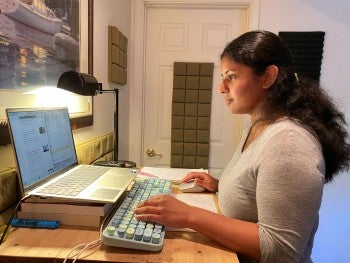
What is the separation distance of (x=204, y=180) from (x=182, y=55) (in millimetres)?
1515

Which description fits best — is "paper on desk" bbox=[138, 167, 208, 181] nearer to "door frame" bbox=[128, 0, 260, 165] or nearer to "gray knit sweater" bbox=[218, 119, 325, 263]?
"gray knit sweater" bbox=[218, 119, 325, 263]

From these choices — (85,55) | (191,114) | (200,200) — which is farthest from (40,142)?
(191,114)

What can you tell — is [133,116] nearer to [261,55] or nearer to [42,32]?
[42,32]

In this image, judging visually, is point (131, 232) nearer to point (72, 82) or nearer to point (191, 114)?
point (72, 82)

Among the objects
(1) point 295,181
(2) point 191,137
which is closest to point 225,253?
(1) point 295,181

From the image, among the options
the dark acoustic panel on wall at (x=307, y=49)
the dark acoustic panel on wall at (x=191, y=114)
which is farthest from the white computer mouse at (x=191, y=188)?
the dark acoustic panel on wall at (x=307, y=49)

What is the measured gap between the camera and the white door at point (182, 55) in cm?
240

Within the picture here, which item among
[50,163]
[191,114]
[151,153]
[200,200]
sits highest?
[191,114]

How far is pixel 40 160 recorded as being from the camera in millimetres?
861

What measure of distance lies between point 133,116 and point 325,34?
166 cm

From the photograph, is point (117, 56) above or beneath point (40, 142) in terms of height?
above

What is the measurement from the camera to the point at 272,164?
69 centimetres

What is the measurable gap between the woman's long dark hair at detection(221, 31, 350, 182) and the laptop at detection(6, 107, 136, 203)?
1.69 feet

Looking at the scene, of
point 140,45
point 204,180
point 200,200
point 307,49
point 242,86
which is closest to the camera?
point 242,86
